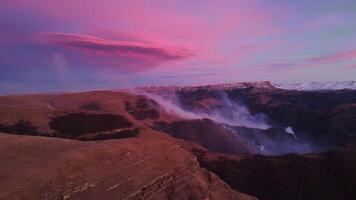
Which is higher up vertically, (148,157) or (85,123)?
(148,157)

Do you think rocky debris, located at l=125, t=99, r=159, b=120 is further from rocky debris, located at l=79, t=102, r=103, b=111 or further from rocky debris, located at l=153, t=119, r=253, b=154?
rocky debris, located at l=79, t=102, r=103, b=111

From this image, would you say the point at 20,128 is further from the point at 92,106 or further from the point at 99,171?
the point at 99,171

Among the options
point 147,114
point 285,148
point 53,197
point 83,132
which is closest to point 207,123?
point 147,114

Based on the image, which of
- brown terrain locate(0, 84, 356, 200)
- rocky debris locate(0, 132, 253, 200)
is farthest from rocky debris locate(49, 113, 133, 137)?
rocky debris locate(0, 132, 253, 200)

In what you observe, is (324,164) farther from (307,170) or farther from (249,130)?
(249,130)

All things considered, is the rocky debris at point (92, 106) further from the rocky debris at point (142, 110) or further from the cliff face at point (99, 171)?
the cliff face at point (99, 171)

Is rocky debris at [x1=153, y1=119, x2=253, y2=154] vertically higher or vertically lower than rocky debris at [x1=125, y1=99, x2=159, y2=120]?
lower

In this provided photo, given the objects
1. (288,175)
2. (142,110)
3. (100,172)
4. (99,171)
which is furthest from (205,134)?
(100,172)

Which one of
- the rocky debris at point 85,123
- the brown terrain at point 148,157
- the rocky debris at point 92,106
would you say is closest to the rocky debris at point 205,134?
the brown terrain at point 148,157
